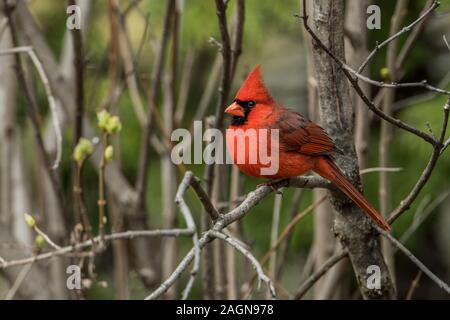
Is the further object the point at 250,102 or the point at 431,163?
the point at 250,102

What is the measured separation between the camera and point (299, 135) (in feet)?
8.90

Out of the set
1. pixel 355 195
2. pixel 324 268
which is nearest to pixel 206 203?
pixel 355 195

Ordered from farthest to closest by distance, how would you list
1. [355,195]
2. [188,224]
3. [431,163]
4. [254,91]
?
[254,91] < [355,195] < [431,163] < [188,224]

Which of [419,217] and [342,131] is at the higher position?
[342,131]

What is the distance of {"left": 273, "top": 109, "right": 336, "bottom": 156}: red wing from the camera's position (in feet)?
8.33

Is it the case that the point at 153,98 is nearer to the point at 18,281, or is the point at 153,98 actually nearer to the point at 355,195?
the point at 18,281

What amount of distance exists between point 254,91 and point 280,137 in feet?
0.60

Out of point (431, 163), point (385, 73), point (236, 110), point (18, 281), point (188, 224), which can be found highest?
point (385, 73)

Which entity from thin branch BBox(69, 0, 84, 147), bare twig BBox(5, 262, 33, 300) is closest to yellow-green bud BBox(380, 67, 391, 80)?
thin branch BBox(69, 0, 84, 147)

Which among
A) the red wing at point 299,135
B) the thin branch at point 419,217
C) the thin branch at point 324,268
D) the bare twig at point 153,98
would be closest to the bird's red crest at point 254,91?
the red wing at point 299,135

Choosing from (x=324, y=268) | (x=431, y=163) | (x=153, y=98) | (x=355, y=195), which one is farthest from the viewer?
(x=153, y=98)
